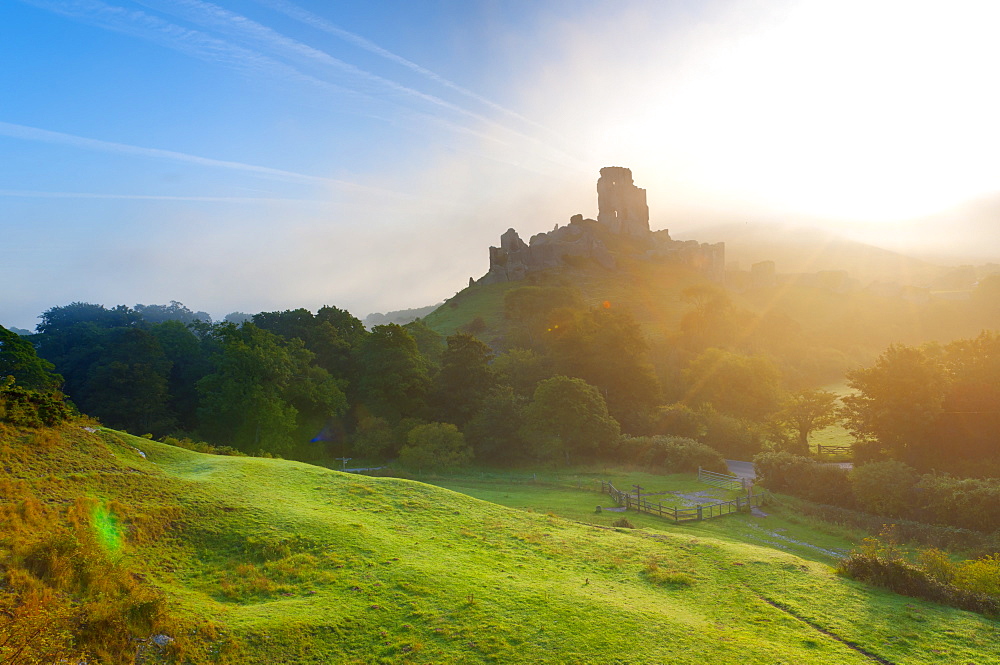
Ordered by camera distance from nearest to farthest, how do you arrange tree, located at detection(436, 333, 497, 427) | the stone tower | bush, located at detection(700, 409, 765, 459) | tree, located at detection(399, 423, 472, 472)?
tree, located at detection(399, 423, 472, 472), bush, located at detection(700, 409, 765, 459), tree, located at detection(436, 333, 497, 427), the stone tower

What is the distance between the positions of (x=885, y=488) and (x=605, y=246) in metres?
109

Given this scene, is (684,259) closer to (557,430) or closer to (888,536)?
(557,430)

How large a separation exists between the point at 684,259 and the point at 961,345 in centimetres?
10011

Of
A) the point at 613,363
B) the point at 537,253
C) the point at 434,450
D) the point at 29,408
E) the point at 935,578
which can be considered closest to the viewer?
the point at 29,408

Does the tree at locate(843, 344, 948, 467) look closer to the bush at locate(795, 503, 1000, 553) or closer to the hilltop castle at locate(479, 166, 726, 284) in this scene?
the bush at locate(795, 503, 1000, 553)

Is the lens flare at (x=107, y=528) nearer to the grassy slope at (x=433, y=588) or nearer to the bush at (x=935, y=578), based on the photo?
the grassy slope at (x=433, y=588)

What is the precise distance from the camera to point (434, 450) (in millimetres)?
39188

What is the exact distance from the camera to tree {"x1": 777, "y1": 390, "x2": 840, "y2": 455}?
134ft

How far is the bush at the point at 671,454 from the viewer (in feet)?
126

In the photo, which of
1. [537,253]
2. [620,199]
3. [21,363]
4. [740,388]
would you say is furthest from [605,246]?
[21,363]

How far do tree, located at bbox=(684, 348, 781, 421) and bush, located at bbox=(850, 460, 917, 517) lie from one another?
23836mm

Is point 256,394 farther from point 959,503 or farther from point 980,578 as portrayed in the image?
point 959,503

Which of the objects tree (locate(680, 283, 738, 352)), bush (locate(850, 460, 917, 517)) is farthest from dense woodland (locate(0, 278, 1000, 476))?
tree (locate(680, 283, 738, 352))

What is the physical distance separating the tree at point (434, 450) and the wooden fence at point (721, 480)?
17079 millimetres
